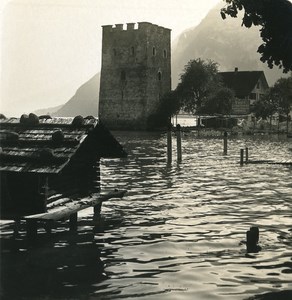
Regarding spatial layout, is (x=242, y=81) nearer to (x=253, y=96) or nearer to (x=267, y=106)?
(x=253, y=96)

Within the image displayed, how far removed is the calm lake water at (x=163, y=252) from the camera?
24.9 ft

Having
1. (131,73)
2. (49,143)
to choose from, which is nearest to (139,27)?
(131,73)

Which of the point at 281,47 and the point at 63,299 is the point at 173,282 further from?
the point at 281,47

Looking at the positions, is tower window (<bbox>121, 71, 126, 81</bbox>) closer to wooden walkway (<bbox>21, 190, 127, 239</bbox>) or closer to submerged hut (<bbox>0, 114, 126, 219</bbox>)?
wooden walkway (<bbox>21, 190, 127, 239</bbox>)

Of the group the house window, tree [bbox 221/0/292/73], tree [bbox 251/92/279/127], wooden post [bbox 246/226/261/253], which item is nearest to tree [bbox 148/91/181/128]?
the house window

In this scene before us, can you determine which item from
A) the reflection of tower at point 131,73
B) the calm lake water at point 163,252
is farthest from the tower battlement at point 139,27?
the calm lake water at point 163,252

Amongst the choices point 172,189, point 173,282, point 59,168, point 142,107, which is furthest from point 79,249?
point 142,107

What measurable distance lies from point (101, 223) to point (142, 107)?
6183cm

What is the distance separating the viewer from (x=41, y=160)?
9.32 metres

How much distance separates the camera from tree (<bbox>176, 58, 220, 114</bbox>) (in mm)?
70375

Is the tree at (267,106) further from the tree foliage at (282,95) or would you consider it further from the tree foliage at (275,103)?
the tree foliage at (282,95)

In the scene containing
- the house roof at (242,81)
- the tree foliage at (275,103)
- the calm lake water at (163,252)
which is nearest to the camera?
the calm lake water at (163,252)

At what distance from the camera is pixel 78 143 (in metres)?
9.72

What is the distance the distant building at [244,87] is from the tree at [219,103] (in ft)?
21.4
